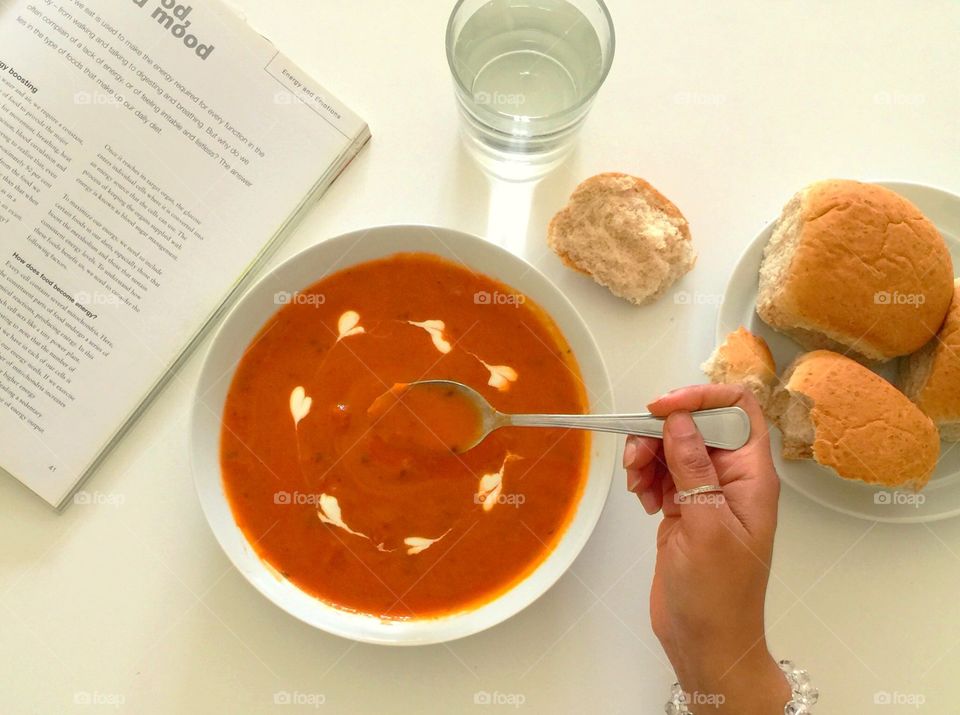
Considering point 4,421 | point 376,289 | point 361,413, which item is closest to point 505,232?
point 376,289

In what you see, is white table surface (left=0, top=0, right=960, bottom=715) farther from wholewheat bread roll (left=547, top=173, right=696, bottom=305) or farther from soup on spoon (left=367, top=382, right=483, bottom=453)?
soup on spoon (left=367, top=382, right=483, bottom=453)

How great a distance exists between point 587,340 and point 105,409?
1007mm

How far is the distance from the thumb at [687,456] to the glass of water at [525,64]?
0.62 m

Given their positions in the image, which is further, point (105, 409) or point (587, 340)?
point (105, 409)

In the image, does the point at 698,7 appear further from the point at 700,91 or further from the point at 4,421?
the point at 4,421

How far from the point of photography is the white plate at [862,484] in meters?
1.50

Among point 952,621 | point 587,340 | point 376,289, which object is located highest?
point 376,289

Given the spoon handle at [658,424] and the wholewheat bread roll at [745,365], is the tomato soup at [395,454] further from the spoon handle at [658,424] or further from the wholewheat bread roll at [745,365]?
the wholewheat bread roll at [745,365]

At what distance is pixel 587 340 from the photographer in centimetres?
144

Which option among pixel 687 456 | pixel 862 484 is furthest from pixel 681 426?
pixel 862 484

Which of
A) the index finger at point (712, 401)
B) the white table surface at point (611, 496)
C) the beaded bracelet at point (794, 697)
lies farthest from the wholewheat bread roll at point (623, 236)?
the beaded bracelet at point (794, 697)

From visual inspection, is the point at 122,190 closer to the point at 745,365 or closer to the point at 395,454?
the point at 395,454

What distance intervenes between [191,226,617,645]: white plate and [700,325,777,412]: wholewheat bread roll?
23cm

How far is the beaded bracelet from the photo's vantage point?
140 cm
